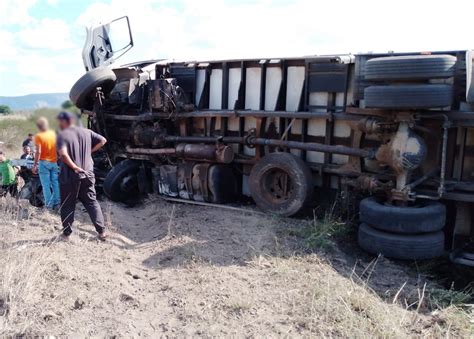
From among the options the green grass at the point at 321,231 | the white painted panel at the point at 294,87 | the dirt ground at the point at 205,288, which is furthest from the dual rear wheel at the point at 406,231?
the white painted panel at the point at 294,87

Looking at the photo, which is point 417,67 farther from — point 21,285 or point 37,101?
point 21,285

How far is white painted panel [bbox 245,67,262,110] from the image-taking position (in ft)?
24.0

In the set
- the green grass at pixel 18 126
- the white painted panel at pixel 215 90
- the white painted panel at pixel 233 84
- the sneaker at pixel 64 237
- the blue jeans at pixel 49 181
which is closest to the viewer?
the green grass at pixel 18 126

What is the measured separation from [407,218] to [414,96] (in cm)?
124

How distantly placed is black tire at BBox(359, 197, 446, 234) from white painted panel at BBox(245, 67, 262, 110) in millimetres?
2582

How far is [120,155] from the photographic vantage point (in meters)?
8.82

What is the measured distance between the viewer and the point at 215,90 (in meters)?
7.88

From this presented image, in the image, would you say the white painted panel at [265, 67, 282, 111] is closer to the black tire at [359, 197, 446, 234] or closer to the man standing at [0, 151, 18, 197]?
the black tire at [359, 197, 446, 234]

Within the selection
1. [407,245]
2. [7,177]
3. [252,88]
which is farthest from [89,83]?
[407,245]

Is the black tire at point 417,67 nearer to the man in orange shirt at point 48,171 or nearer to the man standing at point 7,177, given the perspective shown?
the man in orange shirt at point 48,171

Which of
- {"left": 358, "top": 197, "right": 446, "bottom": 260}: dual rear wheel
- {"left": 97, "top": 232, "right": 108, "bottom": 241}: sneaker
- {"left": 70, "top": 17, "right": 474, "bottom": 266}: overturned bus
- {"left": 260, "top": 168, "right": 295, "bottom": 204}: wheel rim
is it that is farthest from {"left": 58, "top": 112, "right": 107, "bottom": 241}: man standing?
{"left": 358, "top": 197, "right": 446, "bottom": 260}: dual rear wheel

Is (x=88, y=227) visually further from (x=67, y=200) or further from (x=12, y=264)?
(x=12, y=264)

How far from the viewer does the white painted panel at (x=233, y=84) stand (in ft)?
24.7

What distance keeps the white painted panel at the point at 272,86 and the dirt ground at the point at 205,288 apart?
1.87 meters
